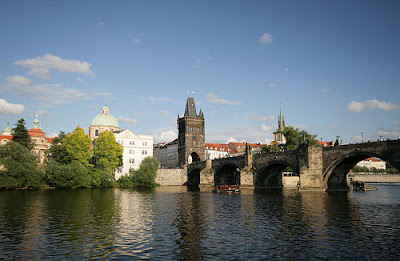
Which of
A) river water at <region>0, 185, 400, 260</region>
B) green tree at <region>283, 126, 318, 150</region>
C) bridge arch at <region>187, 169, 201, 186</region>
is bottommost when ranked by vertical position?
river water at <region>0, 185, 400, 260</region>

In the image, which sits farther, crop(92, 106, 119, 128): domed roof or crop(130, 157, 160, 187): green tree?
crop(92, 106, 119, 128): domed roof

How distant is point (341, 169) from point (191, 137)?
250 feet

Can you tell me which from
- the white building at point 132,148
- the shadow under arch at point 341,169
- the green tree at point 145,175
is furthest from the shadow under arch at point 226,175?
the shadow under arch at point 341,169

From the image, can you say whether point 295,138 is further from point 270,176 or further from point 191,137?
point 191,137

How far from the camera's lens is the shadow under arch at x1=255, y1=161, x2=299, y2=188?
7884 centimetres

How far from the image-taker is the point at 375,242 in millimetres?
20125

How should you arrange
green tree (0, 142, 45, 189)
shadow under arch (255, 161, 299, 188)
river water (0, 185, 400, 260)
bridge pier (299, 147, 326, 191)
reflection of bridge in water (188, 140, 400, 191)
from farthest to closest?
shadow under arch (255, 161, 299, 188) < green tree (0, 142, 45, 189) < bridge pier (299, 147, 326, 191) < reflection of bridge in water (188, 140, 400, 191) < river water (0, 185, 400, 260)

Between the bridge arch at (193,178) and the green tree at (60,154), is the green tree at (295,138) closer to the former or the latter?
the bridge arch at (193,178)

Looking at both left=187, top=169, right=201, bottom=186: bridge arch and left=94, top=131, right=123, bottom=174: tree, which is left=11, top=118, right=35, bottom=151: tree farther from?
left=187, top=169, right=201, bottom=186: bridge arch

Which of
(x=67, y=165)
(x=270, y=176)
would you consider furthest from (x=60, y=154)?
(x=270, y=176)

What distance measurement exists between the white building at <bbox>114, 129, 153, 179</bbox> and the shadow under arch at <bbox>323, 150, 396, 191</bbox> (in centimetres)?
6155

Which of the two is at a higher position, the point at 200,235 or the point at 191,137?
the point at 191,137

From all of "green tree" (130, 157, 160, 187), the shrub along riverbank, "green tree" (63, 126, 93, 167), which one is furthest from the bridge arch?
"green tree" (63, 126, 93, 167)

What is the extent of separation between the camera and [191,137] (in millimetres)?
132250
